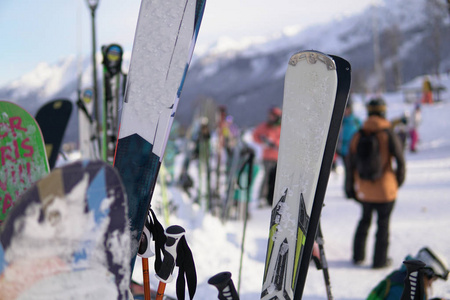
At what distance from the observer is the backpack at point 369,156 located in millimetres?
2623

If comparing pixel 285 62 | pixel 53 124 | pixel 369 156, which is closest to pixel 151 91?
pixel 53 124

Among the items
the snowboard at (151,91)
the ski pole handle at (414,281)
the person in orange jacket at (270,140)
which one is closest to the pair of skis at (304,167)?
the ski pole handle at (414,281)

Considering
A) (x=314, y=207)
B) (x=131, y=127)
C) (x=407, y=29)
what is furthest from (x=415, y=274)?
(x=407, y=29)

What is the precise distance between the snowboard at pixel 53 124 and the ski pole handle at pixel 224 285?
5.50 feet

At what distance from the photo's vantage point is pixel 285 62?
5728 cm

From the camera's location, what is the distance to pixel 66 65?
1254 inches

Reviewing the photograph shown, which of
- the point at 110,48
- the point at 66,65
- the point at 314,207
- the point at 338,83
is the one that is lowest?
the point at 314,207

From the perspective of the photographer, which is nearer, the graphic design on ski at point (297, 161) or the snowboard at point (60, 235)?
the snowboard at point (60, 235)

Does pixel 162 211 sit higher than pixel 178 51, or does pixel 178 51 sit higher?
pixel 178 51

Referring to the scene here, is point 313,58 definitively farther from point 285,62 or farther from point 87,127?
point 285,62

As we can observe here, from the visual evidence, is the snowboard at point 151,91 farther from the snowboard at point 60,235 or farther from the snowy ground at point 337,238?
the snowy ground at point 337,238

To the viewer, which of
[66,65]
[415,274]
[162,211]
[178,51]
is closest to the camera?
[415,274]

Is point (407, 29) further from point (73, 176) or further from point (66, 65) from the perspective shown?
point (73, 176)

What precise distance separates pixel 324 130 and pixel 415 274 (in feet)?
1.89
